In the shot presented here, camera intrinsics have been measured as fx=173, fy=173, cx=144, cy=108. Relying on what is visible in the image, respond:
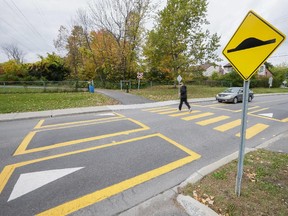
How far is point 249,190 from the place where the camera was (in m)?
3.13

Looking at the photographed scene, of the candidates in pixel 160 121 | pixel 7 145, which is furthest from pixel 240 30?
→ pixel 7 145

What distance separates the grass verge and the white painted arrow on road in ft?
8.64

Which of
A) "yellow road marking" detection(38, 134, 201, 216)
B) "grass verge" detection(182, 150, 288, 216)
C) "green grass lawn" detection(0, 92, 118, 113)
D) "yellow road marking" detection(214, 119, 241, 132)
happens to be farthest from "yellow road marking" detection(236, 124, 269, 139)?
"green grass lawn" detection(0, 92, 118, 113)

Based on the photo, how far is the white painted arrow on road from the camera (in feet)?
10.4

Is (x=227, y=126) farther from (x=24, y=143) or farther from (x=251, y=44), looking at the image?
(x=24, y=143)

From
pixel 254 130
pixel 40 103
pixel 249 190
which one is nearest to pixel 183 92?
pixel 254 130

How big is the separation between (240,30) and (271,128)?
7.14m

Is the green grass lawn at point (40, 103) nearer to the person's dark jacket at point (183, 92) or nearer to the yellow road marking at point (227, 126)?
the person's dark jacket at point (183, 92)

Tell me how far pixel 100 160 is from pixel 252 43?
13.2 ft

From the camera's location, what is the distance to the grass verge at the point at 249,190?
8.79 feet

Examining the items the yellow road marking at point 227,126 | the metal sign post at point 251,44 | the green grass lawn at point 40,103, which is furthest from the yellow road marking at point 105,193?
the green grass lawn at point 40,103

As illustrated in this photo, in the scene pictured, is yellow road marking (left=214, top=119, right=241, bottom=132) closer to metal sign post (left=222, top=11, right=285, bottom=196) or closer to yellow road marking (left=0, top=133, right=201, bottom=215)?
yellow road marking (left=0, top=133, right=201, bottom=215)

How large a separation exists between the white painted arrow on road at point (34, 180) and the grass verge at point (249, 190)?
2634 mm

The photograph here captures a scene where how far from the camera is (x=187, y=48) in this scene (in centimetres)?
2342
